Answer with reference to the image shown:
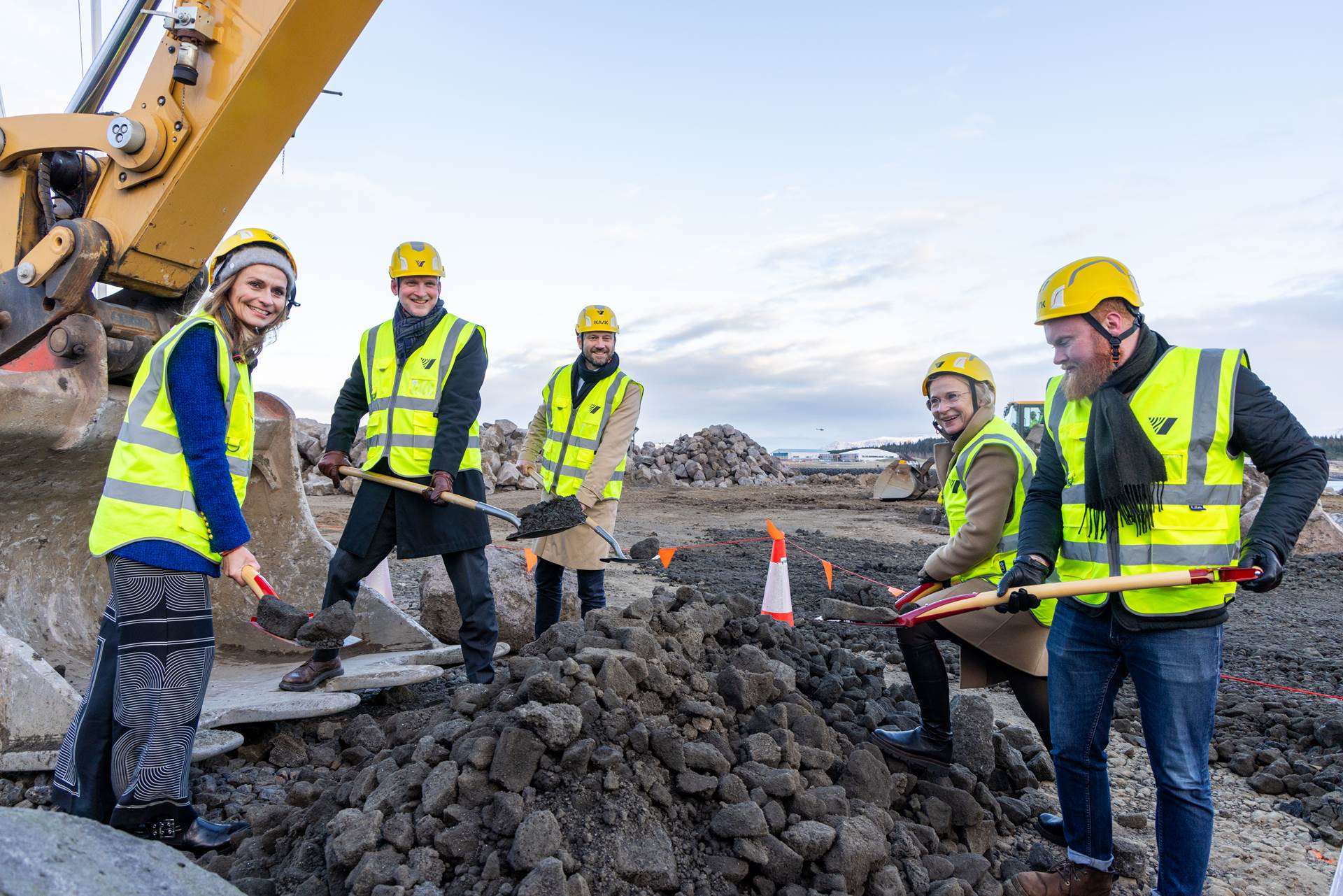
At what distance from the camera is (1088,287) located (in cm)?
255

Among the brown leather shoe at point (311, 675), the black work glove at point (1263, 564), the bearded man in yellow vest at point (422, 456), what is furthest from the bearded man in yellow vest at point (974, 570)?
the brown leather shoe at point (311, 675)

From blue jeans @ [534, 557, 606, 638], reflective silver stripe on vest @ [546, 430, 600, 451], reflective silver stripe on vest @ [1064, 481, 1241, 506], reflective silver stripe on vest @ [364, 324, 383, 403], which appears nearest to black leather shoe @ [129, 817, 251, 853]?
reflective silver stripe on vest @ [364, 324, 383, 403]

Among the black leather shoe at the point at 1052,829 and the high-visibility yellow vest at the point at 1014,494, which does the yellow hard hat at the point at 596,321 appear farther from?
→ the black leather shoe at the point at 1052,829

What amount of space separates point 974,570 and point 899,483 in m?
15.5

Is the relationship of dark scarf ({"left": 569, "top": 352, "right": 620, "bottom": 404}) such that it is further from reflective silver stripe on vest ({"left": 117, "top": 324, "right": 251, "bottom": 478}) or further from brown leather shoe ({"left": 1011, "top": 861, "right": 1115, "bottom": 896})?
brown leather shoe ({"left": 1011, "top": 861, "right": 1115, "bottom": 896})

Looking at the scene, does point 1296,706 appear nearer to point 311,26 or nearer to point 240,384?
point 240,384

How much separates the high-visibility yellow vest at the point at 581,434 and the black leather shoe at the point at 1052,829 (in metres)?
2.76

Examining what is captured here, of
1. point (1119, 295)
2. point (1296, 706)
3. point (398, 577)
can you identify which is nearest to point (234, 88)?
point (1119, 295)

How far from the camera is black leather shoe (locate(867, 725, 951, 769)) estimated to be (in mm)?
3344

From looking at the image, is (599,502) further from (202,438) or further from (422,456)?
(202,438)

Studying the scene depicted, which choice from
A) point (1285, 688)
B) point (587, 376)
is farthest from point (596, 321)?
point (1285, 688)

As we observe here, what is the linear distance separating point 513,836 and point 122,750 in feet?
4.13

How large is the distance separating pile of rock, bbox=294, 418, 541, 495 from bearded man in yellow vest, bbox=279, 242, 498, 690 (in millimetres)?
8738

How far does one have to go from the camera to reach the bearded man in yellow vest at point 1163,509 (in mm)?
2377
